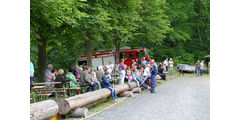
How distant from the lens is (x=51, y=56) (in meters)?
27.8

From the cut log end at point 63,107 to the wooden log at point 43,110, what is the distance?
0.29 m

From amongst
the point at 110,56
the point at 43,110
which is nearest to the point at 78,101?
the point at 43,110

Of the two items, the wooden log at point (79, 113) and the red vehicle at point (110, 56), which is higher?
the red vehicle at point (110, 56)

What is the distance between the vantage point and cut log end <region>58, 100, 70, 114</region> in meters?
8.14

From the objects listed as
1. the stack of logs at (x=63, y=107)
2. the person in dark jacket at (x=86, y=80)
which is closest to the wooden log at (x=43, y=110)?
the stack of logs at (x=63, y=107)

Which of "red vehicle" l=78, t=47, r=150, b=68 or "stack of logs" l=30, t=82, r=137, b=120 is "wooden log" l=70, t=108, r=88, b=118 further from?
"red vehicle" l=78, t=47, r=150, b=68

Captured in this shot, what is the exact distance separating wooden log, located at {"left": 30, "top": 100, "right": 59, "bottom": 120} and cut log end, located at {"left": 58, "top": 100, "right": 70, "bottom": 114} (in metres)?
0.29

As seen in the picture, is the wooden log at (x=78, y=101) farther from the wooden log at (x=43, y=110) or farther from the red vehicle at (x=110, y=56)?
the red vehicle at (x=110, y=56)

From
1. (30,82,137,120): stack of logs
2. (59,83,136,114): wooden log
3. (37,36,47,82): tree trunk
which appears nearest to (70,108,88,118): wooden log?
(30,82,137,120): stack of logs

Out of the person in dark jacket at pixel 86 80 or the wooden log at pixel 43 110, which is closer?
the wooden log at pixel 43 110

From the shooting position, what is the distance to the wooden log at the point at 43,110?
670cm
